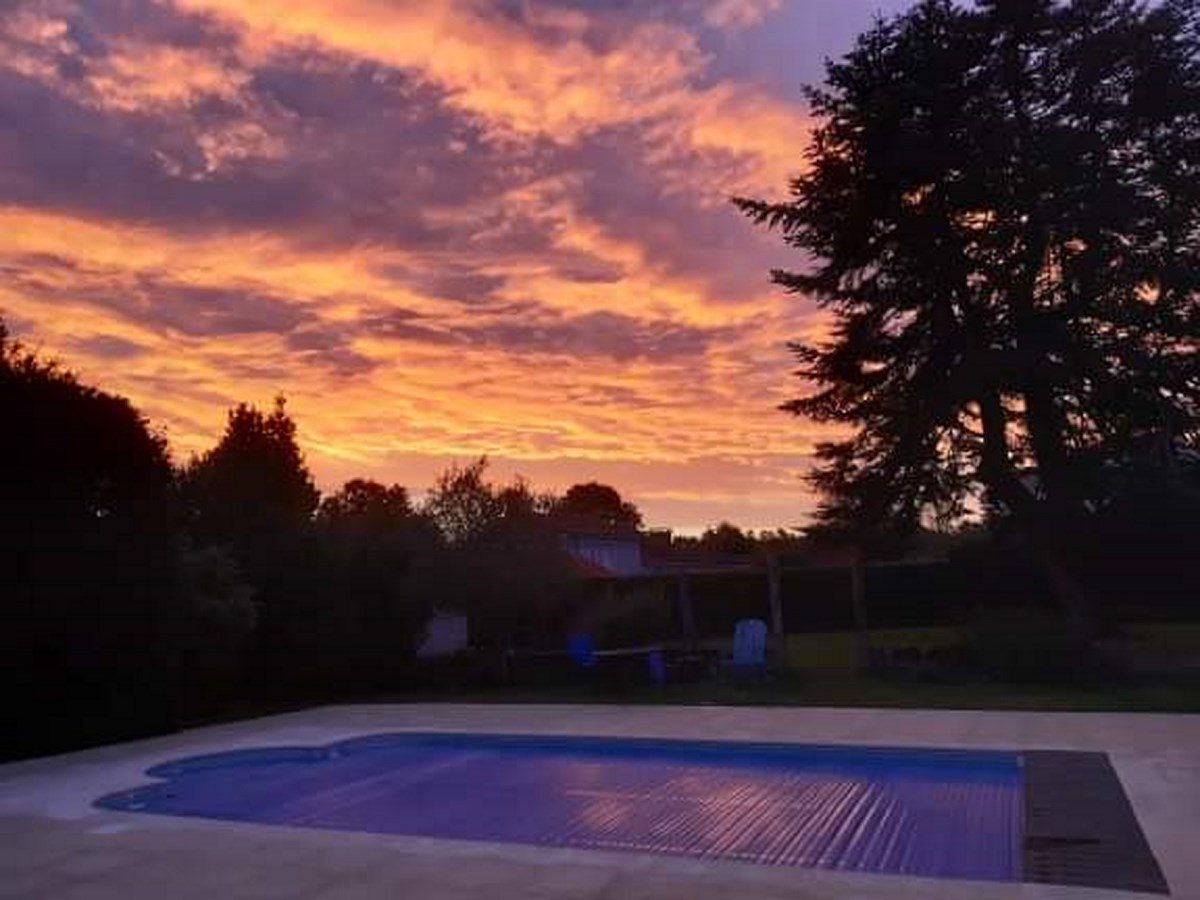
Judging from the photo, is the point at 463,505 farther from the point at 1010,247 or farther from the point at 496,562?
the point at 1010,247

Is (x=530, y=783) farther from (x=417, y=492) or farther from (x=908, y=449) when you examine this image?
(x=908, y=449)

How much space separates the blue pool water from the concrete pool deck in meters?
0.38

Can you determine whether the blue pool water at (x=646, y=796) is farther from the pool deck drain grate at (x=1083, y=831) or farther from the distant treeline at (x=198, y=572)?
the distant treeline at (x=198, y=572)

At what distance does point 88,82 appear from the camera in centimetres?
1128

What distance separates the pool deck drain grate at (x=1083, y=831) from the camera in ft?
19.2

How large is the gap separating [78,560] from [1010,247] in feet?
54.0

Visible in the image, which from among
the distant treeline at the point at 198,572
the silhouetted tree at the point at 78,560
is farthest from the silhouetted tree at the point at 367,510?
the silhouetted tree at the point at 78,560

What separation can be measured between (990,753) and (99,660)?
9.51 meters

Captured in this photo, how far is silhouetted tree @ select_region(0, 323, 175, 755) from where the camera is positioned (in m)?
11.0

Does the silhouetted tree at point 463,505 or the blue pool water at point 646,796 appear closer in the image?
the blue pool water at point 646,796

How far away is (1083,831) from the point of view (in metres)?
6.81

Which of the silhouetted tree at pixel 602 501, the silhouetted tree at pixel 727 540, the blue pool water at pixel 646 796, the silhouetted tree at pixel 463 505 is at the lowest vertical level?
the blue pool water at pixel 646 796

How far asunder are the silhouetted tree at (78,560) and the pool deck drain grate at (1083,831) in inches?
383

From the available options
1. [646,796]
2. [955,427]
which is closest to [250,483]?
[646,796]
